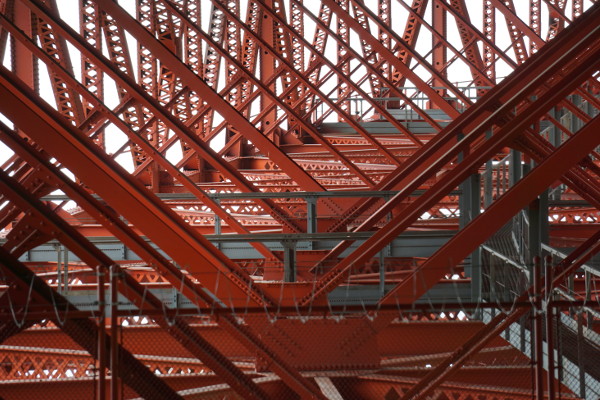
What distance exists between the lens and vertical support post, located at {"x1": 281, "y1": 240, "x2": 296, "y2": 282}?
27.9 ft

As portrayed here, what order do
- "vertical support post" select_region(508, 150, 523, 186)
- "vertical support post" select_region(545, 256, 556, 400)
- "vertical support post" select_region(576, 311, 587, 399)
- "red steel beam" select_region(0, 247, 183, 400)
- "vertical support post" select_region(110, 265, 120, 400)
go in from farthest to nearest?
"vertical support post" select_region(508, 150, 523, 186), "vertical support post" select_region(576, 311, 587, 399), "red steel beam" select_region(0, 247, 183, 400), "vertical support post" select_region(545, 256, 556, 400), "vertical support post" select_region(110, 265, 120, 400)

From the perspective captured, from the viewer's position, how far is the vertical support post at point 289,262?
8.52 m

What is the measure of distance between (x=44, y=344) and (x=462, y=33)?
61.9 feet

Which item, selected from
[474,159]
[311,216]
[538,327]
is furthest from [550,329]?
[311,216]

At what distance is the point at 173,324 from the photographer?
245 inches

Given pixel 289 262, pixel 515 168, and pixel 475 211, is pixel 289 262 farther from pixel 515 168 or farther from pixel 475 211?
pixel 515 168

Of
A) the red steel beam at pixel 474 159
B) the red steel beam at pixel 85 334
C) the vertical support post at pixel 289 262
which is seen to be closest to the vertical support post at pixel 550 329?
the red steel beam at pixel 474 159

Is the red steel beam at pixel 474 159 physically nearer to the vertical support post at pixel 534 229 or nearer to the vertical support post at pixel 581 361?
the vertical support post at pixel 534 229

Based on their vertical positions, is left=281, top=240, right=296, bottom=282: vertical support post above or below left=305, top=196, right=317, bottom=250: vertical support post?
below

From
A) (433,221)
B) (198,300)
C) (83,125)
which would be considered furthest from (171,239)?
(433,221)

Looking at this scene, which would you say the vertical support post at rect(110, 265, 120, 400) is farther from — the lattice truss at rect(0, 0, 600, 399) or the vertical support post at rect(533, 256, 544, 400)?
the vertical support post at rect(533, 256, 544, 400)

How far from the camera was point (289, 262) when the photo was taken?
8.59 meters

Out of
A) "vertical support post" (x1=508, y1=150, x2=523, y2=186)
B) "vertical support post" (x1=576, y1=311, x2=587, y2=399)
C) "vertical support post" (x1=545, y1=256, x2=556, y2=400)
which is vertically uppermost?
"vertical support post" (x1=508, y1=150, x2=523, y2=186)

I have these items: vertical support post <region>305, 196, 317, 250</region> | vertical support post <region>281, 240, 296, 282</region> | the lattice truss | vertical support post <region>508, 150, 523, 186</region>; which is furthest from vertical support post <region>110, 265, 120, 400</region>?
vertical support post <region>508, 150, 523, 186</region>
